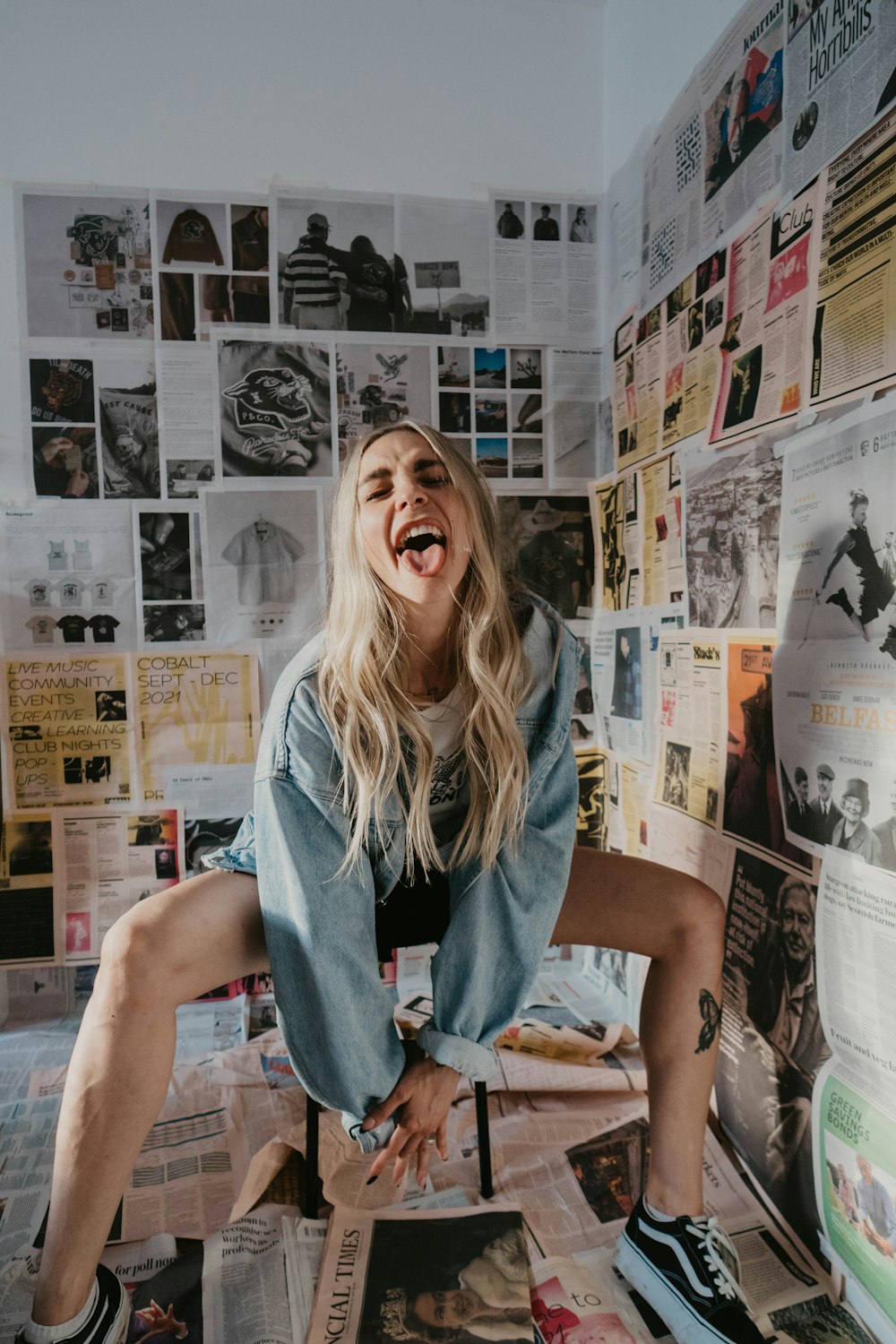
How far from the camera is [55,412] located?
1.37 meters

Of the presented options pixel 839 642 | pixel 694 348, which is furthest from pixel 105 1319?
pixel 694 348

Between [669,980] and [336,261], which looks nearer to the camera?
[669,980]

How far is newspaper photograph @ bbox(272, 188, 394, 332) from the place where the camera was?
1.40 meters

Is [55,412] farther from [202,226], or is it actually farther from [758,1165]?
[758,1165]

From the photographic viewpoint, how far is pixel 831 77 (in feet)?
2.68

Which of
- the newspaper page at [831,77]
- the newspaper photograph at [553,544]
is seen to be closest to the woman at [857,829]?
the newspaper page at [831,77]

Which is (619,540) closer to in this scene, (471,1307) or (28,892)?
(471,1307)

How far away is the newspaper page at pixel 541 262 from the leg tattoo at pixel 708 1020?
1.15 metres

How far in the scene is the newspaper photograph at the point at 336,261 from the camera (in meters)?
1.40

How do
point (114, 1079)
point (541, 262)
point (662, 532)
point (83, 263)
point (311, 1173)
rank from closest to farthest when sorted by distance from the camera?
point (114, 1079)
point (311, 1173)
point (662, 532)
point (83, 263)
point (541, 262)

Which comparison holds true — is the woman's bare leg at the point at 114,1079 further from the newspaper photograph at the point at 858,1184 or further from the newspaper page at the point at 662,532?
the newspaper page at the point at 662,532

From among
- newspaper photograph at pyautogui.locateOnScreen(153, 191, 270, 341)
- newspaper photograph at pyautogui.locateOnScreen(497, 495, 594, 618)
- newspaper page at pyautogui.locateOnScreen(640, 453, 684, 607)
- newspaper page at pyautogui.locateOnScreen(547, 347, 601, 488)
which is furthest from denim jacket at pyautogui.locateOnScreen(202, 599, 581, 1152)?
newspaper photograph at pyautogui.locateOnScreen(153, 191, 270, 341)

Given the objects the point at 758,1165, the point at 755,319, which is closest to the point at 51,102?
the point at 755,319

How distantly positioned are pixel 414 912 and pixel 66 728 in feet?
2.58
